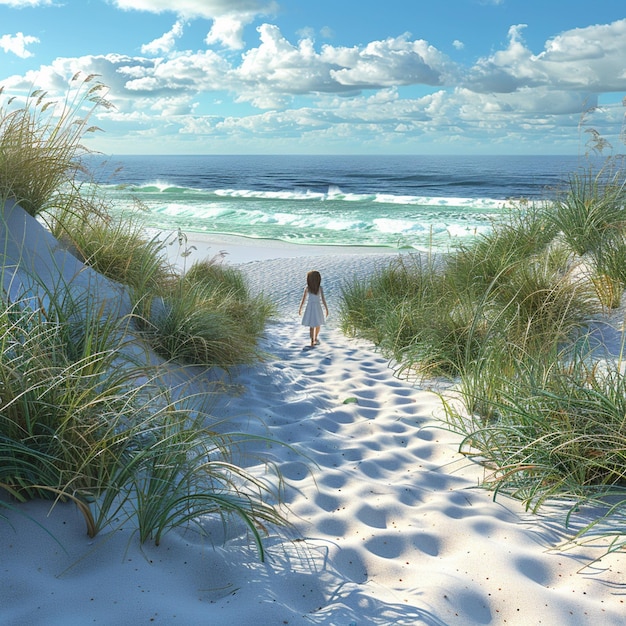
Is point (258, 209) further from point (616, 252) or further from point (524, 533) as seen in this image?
point (524, 533)

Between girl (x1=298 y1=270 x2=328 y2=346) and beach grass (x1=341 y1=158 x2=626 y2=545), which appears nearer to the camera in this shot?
beach grass (x1=341 y1=158 x2=626 y2=545)

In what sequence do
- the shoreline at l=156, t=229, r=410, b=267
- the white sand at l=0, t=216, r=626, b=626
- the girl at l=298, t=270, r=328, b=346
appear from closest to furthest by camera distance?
the white sand at l=0, t=216, r=626, b=626 → the girl at l=298, t=270, r=328, b=346 → the shoreline at l=156, t=229, r=410, b=267

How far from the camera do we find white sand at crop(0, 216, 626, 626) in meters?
1.97

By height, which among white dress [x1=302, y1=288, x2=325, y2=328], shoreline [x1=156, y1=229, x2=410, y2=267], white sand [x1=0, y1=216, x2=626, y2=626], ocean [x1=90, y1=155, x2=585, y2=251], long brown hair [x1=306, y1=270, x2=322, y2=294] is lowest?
white sand [x1=0, y1=216, x2=626, y2=626]

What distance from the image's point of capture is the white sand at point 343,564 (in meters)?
1.97

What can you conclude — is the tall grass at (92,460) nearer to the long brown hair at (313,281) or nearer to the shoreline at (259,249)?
the long brown hair at (313,281)

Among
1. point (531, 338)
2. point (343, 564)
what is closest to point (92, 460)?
point (343, 564)

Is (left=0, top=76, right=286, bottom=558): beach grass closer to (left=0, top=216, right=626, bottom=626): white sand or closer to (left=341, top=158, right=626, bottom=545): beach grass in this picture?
(left=0, top=216, right=626, bottom=626): white sand

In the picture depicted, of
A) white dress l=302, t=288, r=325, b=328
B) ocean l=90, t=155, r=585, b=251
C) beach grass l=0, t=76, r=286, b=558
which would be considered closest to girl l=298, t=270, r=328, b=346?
white dress l=302, t=288, r=325, b=328

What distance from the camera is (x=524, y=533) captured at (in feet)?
8.66

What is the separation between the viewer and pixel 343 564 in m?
2.40

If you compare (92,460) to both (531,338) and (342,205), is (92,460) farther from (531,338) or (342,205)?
(342,205)

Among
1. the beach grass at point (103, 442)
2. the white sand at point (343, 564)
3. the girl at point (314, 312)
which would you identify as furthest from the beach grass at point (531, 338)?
the beach grass at point (103, 442)

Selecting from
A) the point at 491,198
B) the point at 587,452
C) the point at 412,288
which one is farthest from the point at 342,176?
the point at 587,452
